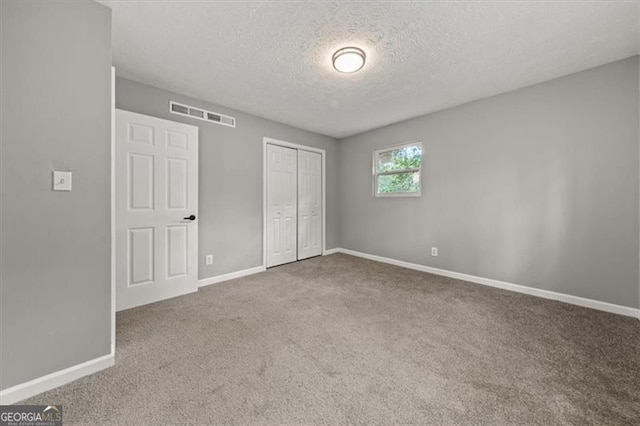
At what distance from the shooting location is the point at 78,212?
5.09ft

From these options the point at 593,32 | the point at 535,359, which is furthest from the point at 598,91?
the point at 535,359

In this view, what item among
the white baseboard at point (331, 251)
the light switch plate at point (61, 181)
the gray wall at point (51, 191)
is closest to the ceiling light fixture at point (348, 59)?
the gray wall at point (51, 191)

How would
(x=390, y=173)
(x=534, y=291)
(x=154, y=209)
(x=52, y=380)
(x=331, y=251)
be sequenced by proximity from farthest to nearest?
(x=331, y=251) < (x=390, y=173) < (x=534, y=291) < (x=154, y=209) < (x=52, y=380)

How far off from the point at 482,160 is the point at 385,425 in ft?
10.8

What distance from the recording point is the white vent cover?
2.99 meters

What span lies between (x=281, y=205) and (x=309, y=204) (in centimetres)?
70

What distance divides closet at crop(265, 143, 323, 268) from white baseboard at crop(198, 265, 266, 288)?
0.77ft

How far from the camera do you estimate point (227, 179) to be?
11.3 ft

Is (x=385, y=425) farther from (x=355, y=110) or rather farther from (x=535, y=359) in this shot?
(x=355, y=110)

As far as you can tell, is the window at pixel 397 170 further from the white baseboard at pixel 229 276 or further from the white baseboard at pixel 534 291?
the white baseboard at pixel 229 276

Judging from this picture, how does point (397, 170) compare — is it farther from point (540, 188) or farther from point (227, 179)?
point (227, 179)

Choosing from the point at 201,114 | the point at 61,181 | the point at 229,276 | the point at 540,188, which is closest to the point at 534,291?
the point at 540,188

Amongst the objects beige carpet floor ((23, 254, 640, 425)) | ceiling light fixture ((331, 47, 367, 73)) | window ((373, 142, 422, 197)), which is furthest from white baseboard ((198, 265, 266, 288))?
ceiling light fixture ((331, 47, 367, 73))

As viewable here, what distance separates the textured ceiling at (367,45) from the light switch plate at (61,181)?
125 cm
